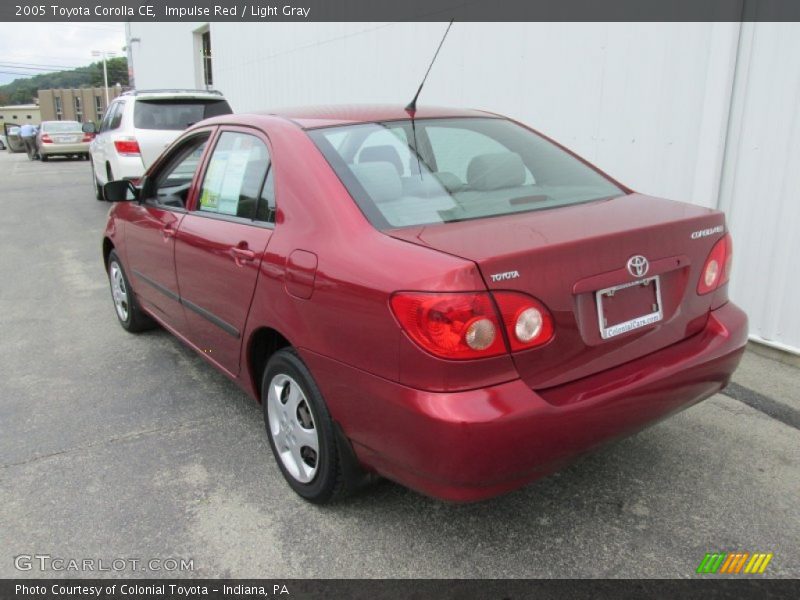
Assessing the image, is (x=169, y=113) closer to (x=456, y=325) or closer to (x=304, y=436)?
(x=304, y=436)

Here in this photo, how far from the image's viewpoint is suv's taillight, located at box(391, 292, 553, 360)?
2.04 metres

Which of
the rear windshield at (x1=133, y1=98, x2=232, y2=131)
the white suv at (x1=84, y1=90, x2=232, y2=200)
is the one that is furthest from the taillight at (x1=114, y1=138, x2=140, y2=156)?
the rear windshield at (x1=133, y1=98, x2=232, y2=131)

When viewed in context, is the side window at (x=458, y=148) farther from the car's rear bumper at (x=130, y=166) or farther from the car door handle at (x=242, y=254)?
the car's rear bumper at (x=130, y=166)

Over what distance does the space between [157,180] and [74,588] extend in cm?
260

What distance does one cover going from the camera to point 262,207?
2975 millimetres

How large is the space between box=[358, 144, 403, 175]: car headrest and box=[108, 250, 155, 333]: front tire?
8.85 feet

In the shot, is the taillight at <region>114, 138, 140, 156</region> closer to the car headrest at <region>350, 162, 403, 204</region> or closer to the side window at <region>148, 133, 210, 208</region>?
the side window at <region>148, 133, 210, 208</region>

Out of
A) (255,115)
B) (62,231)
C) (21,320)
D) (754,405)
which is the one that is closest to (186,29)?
(62,231)

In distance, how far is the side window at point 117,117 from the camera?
10142mm

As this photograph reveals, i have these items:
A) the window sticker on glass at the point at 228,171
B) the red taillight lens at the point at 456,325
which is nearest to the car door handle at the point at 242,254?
the window sticker on glass at the point at 228,171

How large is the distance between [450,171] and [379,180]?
392 mm

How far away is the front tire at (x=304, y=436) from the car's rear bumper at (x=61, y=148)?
2403 centimetres

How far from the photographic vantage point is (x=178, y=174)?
4.12 meters

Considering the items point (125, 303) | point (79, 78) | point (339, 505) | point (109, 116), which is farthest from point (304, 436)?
point (79, 78)
